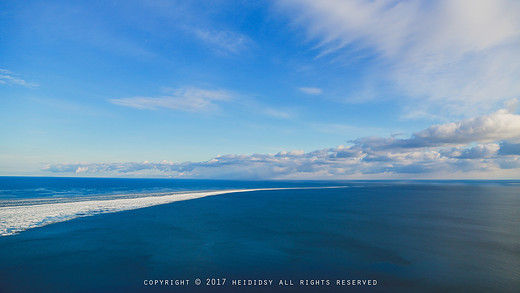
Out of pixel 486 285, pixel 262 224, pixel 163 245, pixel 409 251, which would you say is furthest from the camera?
pixel 262 224

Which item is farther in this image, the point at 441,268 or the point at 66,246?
the point at 66,246

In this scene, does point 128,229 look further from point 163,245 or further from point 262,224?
point 262,224

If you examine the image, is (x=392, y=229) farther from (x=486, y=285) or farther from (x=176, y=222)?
(x=176, y=222)

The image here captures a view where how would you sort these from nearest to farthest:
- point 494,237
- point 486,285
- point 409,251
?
point 486,285 < point 409,251 < point 494,237

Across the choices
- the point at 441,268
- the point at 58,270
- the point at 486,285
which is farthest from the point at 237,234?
the point at 486,285

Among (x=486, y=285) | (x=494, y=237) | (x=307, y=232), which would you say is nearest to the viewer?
(x=486, y=285)

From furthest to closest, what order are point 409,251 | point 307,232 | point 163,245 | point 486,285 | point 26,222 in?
1. point 26,222
2. point 307,232
3. point 163,245
4. point 409,251
5. point 486,285

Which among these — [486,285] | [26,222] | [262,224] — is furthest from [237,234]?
[26,222]

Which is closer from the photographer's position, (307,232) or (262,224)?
(307,232)
